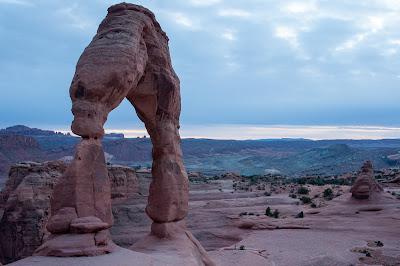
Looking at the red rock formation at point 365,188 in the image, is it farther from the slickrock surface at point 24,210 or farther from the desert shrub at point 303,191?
the slickrock surface at point 24,210

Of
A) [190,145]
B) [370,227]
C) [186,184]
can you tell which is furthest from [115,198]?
[190,145]

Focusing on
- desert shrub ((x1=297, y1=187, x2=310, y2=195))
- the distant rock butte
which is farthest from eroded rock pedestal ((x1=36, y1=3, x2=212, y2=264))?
the distant rock butte

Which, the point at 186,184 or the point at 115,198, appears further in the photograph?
the point at 115,198

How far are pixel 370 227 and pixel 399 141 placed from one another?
191 meters

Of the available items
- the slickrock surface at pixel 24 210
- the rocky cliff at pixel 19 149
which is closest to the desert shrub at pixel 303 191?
the slickrock surface at pixel 24 210

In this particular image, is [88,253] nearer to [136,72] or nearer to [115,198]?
[136,72]

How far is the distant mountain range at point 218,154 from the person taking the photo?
73.4 meters

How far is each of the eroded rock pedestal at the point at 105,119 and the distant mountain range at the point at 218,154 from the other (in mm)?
58851

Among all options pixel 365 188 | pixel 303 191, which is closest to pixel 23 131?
pixel 303 191

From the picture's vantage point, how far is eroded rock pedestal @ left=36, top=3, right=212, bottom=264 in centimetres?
736

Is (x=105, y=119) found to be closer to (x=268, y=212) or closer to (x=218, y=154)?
(x=268, y=212)

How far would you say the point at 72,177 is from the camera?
294 inches

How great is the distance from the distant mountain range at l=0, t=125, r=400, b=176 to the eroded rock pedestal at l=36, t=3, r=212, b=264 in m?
58.9

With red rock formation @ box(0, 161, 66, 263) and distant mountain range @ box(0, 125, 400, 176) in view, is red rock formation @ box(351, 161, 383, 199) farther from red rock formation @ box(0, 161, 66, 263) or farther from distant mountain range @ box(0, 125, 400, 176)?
distant mountain range @ box(0, 125, 400, 176)
